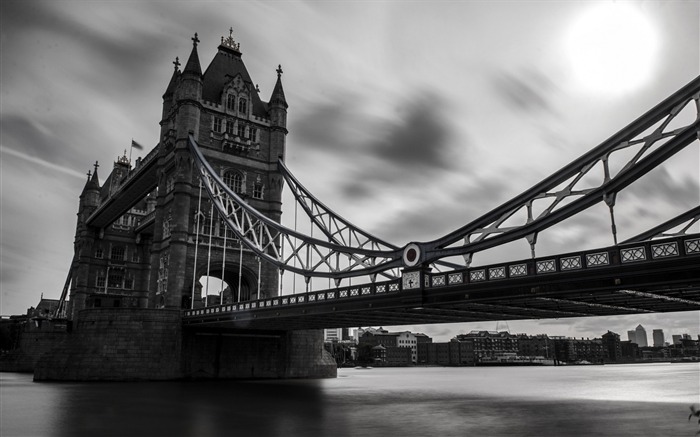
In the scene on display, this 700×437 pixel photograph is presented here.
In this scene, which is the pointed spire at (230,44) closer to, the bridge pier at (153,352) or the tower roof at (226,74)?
the tower roof at (226,74)

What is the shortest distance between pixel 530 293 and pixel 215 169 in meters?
40.0

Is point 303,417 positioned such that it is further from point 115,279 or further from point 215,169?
point 115,279

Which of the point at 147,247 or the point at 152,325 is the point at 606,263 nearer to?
the point at 152,325

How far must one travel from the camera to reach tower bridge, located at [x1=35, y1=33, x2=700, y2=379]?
71.8 ft

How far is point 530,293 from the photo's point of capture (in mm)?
22734

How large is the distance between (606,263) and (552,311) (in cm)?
A: 1105

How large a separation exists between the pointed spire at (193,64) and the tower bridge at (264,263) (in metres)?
0.20

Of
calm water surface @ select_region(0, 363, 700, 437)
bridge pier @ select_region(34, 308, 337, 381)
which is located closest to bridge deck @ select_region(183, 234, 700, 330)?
calm water surface @ select_region(0, 363, 700, 437)

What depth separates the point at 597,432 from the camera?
1794 centimetres

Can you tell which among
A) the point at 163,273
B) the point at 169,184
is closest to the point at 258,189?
the point at 169,184

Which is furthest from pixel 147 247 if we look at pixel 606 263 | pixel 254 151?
pixel 606 263

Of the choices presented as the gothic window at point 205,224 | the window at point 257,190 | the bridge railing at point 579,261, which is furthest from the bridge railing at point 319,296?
the window at point 257,190

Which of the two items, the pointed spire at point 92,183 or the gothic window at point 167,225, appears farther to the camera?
the pointed spire at point 92,183

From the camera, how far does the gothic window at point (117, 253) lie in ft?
272
